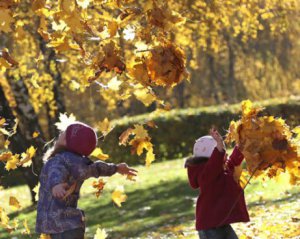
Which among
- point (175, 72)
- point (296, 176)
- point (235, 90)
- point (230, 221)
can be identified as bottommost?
point (235, 90)

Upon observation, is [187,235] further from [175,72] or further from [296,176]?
[175,72]

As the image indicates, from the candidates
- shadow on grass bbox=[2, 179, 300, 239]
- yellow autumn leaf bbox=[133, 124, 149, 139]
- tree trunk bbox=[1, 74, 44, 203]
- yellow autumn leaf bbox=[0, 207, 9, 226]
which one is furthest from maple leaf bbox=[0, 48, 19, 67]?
tree trunk bbox=[1, 74, 44, 203]

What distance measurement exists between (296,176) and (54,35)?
2093mm

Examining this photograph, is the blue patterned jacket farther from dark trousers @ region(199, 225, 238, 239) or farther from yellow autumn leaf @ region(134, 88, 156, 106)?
dark trousers @ region(199, 225, 238, 239)

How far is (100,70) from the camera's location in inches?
188

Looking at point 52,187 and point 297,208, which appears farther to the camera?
point 297,208

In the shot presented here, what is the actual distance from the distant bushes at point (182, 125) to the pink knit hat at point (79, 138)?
17.2 metres

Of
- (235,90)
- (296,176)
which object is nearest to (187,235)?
(296,176)

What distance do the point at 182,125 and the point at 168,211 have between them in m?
11.4

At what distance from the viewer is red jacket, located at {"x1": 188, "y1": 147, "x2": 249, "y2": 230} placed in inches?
232

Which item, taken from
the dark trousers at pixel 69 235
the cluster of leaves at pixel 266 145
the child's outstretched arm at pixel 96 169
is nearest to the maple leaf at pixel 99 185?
the child's outstretched arm at pixel 96 169

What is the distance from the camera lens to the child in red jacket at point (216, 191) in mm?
5906

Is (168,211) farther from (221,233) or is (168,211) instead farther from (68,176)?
(68,176)

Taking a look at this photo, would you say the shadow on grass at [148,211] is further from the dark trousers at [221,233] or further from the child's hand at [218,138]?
the child's hand at [218,138]
